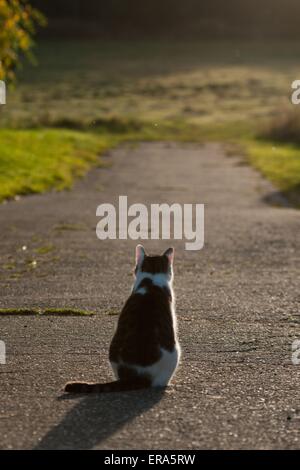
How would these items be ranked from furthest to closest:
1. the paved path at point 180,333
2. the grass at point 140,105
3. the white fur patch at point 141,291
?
1. the grass at point 140,105
2. the white fur patch at point 141,291
3. the paved path at point 180,333

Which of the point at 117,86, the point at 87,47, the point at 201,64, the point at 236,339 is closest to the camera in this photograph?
the point at 236,339

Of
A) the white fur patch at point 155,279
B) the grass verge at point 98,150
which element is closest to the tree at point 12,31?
the grass verge at point 98,150

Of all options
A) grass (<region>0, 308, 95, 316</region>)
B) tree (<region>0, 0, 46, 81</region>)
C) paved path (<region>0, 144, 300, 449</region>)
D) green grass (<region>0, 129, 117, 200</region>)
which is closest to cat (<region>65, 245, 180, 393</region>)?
paved path (<region>0, 144, 300, 449</region>)

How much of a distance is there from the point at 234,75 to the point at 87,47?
2132 cm

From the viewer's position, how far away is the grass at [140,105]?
2619 centimetres

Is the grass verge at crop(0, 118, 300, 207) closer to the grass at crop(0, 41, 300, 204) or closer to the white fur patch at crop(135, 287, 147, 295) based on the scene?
the grass at crop(0, 41, 300, 204)

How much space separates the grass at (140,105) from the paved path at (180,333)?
193 inches

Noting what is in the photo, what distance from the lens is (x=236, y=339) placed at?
8469mm

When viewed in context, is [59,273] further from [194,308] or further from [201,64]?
[201,64]

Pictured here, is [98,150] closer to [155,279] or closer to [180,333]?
[180,333]

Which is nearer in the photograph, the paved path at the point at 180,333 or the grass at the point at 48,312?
the paved path at the point at 180,333

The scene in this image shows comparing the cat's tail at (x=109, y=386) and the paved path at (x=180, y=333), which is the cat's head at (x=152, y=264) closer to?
Result: the paved path at (x=180, y=333)

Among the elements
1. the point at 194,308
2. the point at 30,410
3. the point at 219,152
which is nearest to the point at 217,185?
the point at 219,152
